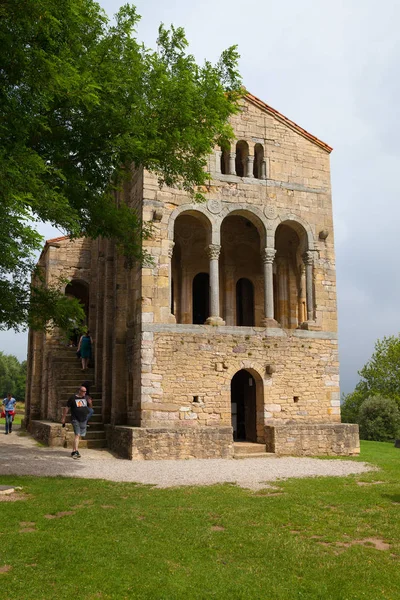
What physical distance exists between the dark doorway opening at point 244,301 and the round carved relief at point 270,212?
4.30 m

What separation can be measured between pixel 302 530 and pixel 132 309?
1025 centimetres

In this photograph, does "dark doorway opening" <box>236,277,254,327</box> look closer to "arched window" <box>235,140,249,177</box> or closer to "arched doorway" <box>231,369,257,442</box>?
"arched doorway" <box>231,369,257,442</box>

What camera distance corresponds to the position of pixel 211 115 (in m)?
11.4

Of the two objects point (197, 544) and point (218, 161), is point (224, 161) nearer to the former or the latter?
point (218, 161)

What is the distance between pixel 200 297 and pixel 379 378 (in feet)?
76.4

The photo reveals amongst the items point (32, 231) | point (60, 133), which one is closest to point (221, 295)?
point (60, 133)

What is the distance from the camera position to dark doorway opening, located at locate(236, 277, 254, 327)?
21.0 m

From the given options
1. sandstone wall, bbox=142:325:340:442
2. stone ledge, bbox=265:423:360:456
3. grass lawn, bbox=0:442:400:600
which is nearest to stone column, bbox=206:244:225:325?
sandstone wall, bbox=142:325:340:442

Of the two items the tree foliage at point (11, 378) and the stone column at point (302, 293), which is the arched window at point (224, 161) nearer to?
the stone column at point (302, 293)

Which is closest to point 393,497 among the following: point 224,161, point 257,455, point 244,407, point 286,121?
point 257,455

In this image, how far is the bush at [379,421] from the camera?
88.5ft

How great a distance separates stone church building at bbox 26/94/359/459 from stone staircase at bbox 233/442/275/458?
0.30 ft

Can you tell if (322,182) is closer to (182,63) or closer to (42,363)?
(182,63)

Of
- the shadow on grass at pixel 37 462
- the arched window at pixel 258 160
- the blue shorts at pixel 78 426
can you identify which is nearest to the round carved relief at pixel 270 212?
the arched window at pixel 258 160
